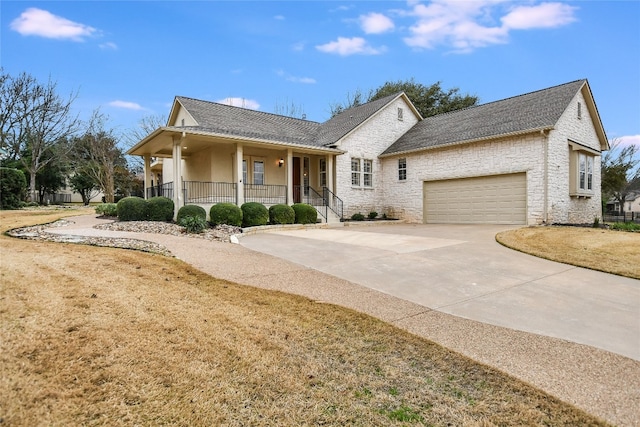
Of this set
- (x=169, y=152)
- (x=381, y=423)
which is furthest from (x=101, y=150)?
(x=381, y=423)

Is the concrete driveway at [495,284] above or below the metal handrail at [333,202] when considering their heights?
below

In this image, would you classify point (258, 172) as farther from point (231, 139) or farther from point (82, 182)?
point (82, 182)

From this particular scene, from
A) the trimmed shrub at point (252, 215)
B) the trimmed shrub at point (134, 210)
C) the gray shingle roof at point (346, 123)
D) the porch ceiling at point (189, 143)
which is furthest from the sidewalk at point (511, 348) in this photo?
the gray shingle roof at point (346, 123)

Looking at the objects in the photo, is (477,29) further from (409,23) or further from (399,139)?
(399,139)

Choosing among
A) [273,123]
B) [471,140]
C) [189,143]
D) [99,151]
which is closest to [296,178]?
[273,123]

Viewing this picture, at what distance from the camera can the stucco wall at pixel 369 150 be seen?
705 inches

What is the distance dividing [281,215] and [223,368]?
37.0 ft

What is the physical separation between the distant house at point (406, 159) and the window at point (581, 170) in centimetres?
5

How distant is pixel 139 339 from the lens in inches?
121

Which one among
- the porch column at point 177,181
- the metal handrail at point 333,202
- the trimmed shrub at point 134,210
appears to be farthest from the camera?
the metal handrail at point 333,202

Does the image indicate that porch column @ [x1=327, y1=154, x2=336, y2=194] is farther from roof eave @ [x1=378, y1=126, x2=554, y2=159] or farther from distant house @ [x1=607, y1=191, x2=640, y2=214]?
distant house @ [x1=607, y1=191, x2=640, y2=214]

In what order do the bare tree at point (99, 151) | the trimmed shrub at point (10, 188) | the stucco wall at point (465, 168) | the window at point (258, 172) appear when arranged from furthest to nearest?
the bare tree at point (99, 151) < the trimmed shrub at point (10, 188) < the window at point (258, 172) < the stucco wall at point (465, 168)

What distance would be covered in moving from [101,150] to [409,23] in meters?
27.3

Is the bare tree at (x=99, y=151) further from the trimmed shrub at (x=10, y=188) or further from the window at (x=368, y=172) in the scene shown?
the window at (x=368, y=172)
